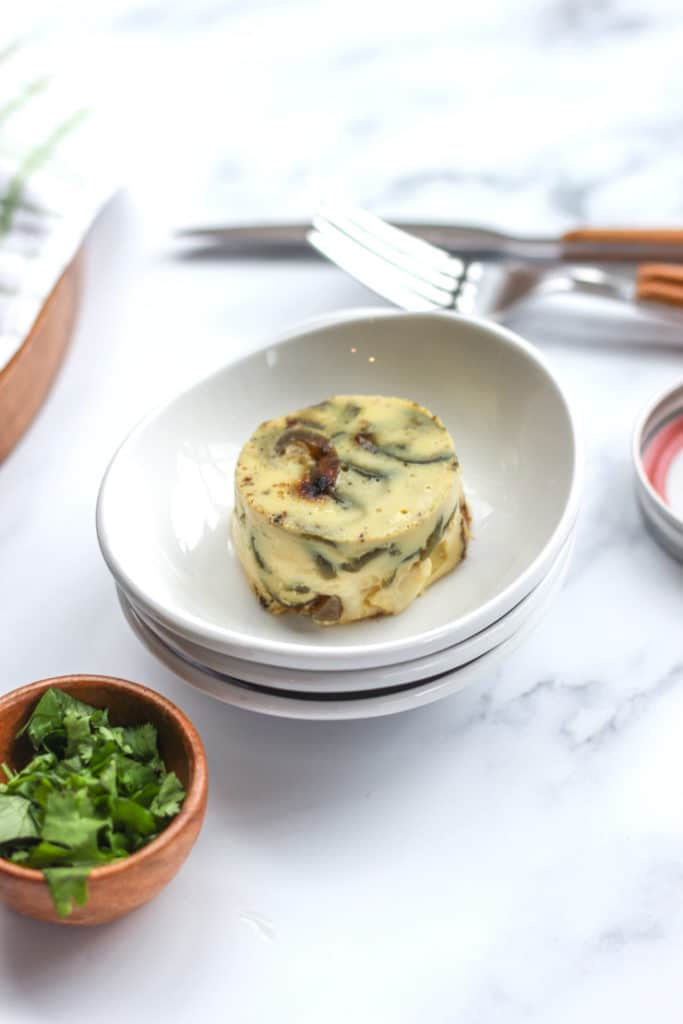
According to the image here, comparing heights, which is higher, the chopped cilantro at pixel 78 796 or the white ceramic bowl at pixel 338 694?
the chopped cilantro at pixel 78 796

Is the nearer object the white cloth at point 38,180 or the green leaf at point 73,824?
the green leaf at point 73,824

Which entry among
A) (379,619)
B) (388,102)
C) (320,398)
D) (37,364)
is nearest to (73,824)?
(379,619)

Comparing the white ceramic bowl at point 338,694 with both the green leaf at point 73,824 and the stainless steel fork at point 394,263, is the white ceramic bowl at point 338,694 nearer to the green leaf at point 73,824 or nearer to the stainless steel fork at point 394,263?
the green leaf at point 73,824

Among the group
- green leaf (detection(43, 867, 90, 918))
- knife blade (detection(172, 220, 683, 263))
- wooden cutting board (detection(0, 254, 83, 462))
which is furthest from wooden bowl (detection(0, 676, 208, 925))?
knife blade (detection(172, 220, 683, 263))

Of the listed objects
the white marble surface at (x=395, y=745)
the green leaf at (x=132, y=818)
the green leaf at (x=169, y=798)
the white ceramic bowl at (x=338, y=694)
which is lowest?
the white marble surface at (x=395, y=745)

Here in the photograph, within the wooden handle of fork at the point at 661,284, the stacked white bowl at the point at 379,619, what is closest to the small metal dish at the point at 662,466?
the stacked white bowl at the point at 379,619

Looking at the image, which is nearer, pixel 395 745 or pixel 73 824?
pixel 73 824

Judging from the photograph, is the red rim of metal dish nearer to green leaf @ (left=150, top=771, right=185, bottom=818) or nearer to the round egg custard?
the round egg custard

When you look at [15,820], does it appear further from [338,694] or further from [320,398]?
[320,398]
